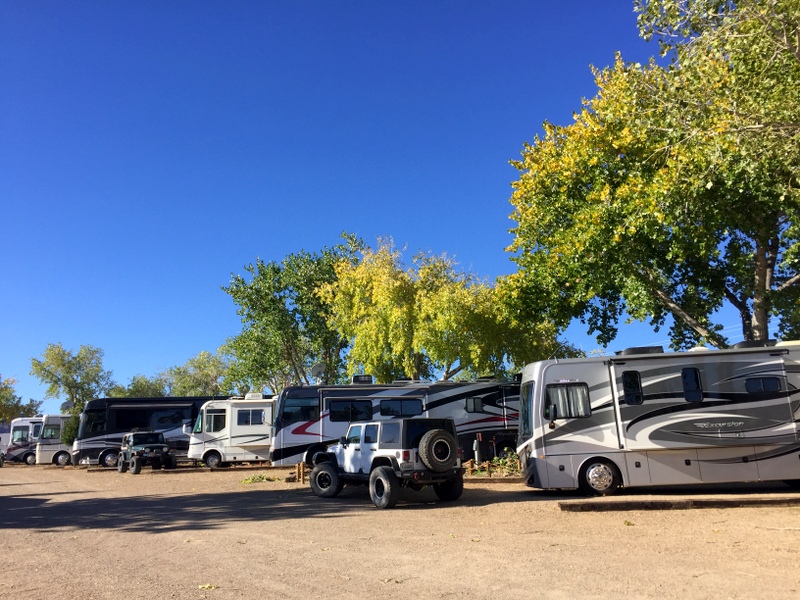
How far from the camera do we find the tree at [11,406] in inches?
2941

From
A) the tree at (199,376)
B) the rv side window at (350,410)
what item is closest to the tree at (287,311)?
the rv side window at (350,410)

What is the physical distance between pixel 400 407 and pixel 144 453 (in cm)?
1149

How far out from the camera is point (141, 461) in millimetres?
27734

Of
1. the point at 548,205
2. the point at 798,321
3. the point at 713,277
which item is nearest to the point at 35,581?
the point at 548,205

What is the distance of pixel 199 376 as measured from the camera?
306 feet

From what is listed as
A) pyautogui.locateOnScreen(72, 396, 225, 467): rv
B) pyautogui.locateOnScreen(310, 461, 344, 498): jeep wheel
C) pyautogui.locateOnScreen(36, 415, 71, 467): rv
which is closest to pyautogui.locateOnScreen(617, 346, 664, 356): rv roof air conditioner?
pyautogui.locateOnScreen(310, 461, 344, 498): jeep wheel

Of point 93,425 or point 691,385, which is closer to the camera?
point 691,385

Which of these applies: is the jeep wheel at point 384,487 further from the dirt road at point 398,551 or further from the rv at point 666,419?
the rv at point 666,419

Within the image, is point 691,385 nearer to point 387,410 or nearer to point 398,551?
point 398,551

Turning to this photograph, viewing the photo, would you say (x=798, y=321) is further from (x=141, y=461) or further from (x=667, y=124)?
(x=141, y=461)

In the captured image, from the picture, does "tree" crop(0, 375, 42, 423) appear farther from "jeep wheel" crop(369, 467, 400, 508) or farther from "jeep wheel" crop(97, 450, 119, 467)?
"jeep wheel" crop(369, 467, 400, 508)

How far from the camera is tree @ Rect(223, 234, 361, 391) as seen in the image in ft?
146

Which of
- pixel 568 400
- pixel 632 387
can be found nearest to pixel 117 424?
pixel 568 400

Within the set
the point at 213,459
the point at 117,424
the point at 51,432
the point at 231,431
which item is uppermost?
the point at 51,432
